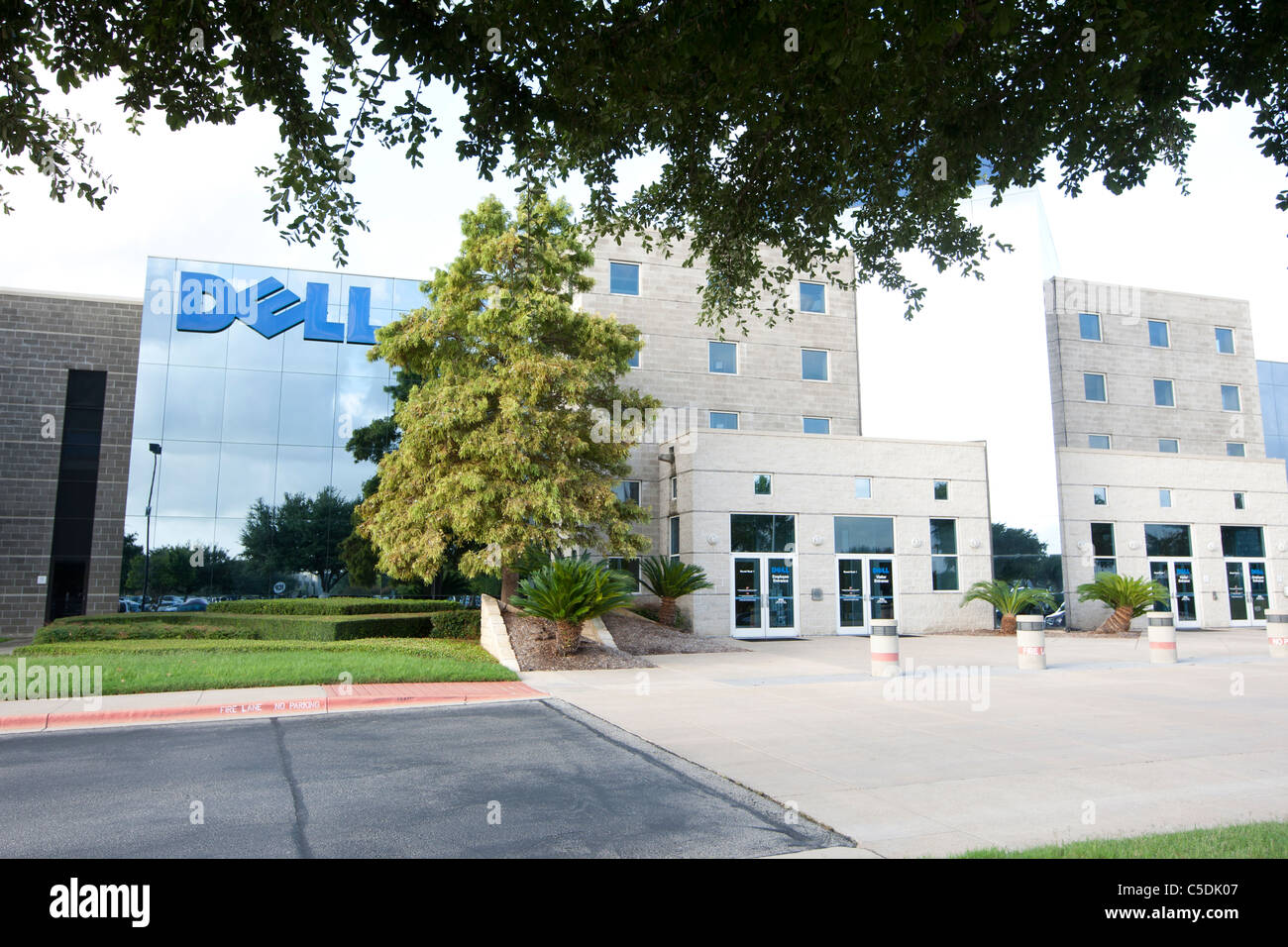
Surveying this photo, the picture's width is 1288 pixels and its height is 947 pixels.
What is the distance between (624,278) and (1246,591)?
2366 centimetres

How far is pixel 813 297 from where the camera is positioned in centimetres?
3114

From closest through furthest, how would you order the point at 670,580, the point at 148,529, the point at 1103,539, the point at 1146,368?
the point at 670,580
the point at 148,529
the point at 1103,539
the point at 1146,368

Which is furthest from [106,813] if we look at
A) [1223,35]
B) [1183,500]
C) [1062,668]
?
[1183,500]

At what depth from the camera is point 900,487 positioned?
25.7 metres

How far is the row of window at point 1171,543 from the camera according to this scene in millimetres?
27219

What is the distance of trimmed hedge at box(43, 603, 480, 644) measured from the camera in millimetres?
19422

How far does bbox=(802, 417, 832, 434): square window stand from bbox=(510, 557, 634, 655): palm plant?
50.9 ft

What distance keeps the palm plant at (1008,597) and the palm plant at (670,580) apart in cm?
850

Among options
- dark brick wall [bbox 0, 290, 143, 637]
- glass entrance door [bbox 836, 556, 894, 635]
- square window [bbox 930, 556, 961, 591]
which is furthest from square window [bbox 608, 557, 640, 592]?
dark brick wall [bbox 0, 290, 143, 637]

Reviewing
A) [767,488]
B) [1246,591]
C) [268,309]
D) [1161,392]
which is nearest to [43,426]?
[268,309]

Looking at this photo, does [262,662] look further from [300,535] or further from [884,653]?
[300,535]

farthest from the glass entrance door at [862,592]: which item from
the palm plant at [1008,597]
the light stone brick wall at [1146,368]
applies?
the light stone brick wall at [1146,368]

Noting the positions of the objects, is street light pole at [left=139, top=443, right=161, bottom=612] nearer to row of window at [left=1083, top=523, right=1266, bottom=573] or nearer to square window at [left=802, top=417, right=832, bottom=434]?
square window at [left=802, top=417, right=832, bottom=434]

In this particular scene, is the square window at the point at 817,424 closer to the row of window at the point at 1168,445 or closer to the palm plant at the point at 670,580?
the palm plant at the point at 670,580
